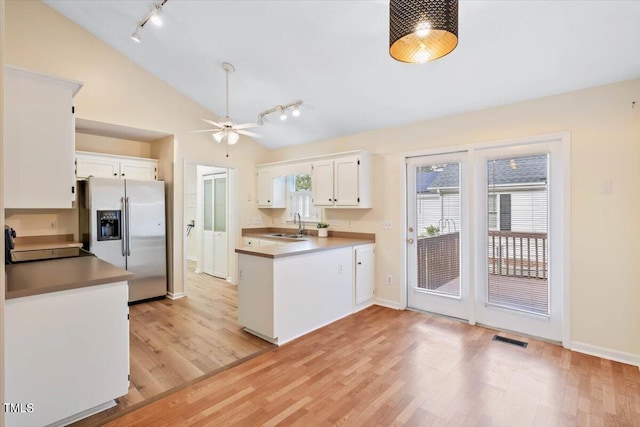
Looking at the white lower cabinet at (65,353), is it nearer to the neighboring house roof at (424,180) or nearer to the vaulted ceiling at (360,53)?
the vaulted ceiling at (360,53)

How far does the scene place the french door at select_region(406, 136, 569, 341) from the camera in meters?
3.13

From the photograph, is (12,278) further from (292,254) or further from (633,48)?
(633,48)

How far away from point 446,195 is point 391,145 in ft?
3.28

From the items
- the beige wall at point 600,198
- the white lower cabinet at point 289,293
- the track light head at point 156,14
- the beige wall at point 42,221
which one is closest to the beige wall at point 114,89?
the beige wall at point 42,221

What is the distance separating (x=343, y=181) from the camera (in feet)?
14.4

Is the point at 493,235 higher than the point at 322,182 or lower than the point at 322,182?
lower

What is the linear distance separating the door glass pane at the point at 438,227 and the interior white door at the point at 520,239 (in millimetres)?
265

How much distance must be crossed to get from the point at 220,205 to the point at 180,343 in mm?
3182

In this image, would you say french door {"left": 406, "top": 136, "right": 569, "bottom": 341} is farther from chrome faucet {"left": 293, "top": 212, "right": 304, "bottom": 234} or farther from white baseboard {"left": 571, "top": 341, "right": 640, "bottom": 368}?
chrome faucet {"left": 293, "top": 212, "right": 304, "bottom": 234}

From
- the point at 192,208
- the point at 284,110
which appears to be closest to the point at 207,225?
the point at 192,208

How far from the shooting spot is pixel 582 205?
290 centimetres

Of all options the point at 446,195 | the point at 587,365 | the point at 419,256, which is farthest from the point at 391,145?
the point at 587,365

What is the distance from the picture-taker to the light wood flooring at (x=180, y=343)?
2414 mm

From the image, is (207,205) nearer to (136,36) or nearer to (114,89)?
(114,89)
